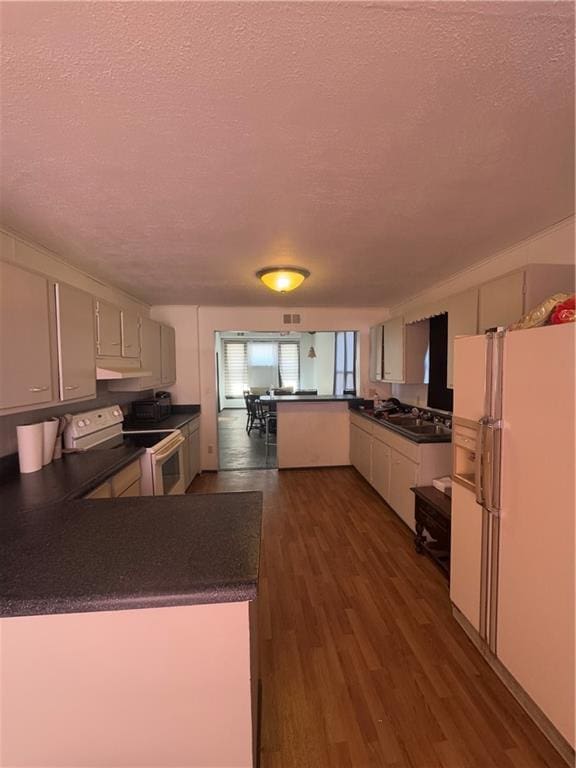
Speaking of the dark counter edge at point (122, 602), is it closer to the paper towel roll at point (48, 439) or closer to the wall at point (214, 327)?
the paper towel roll at point (48, 439)

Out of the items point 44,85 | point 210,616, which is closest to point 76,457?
point 210,616

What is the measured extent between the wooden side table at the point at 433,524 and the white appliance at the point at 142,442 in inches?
84.0

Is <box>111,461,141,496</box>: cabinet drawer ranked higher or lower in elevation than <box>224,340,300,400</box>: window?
lower

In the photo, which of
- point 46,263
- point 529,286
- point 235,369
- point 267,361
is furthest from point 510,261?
point 235,369

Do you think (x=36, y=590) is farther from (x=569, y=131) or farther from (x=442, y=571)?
(x=442, y=571)

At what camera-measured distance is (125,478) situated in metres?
2.34

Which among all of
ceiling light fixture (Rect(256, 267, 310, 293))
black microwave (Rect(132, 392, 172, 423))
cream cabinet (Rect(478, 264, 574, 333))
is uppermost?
ceiling light fixture (Rect(256, 267, 310, 293))

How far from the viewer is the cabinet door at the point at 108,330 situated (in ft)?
8.57

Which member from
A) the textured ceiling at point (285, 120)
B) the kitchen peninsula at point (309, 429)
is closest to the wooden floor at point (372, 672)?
the kitchen peninsula at point (309, 429)

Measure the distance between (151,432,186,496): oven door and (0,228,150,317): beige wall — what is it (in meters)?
1.53

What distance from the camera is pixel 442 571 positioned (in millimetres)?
2463

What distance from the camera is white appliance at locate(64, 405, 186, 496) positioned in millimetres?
2564

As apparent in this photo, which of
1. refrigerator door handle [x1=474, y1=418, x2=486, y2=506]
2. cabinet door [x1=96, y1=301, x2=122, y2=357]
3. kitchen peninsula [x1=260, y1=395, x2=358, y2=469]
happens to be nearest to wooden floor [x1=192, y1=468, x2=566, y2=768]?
refrigerator door handle [x1=474, y1=418, x2=486, y2=506]

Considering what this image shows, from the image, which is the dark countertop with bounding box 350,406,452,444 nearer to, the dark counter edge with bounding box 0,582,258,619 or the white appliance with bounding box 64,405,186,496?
the white appliance with bounding box 64,405,186,496
